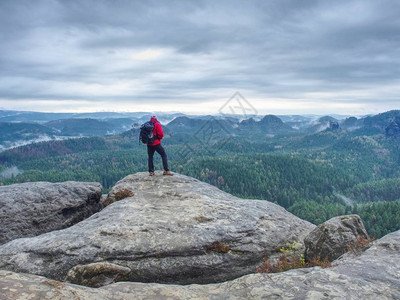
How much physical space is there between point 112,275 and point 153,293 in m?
3.97

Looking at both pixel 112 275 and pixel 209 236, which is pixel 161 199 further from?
pixel 112 275

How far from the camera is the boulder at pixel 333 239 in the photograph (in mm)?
16266

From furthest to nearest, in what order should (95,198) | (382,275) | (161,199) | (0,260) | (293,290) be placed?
→ 1. (95,198)
2. (161,199)
3. (0,260)
4. (382,275)
5. (293,290)

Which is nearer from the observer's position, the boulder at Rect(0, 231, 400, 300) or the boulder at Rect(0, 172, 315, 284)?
the boulder at Rect(0, 231, 400, 300)

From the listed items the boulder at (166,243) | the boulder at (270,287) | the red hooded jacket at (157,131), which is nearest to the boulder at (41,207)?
the boulder at (166,243)

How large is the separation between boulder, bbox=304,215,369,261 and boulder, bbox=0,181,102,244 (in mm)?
19101

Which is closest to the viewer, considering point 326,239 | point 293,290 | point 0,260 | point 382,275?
point 293,290

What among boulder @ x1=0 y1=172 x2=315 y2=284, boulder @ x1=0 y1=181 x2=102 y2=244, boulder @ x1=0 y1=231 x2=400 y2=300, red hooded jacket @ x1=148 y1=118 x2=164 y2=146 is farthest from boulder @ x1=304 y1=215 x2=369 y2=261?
boulder @ x1=0 y1=181 x2=102 y2=244

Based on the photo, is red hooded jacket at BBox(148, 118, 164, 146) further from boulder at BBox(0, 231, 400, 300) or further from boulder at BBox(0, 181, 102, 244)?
boulder at BBox(0, 231, 400, 300)

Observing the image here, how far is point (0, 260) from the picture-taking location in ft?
50.0

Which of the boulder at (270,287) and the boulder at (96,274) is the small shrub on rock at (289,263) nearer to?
the boulder at (270,287)

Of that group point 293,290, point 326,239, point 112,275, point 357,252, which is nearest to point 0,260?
point 112,275

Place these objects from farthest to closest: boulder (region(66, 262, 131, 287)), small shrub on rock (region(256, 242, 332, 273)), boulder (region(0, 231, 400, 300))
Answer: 1. small shrub on rock (region(256, 242, 332, 273))
2. boulder (region(66, 262, 131, 287))
3. boulder (region(0, 231, 400, 300))

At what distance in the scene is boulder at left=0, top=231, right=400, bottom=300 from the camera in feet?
32.0
